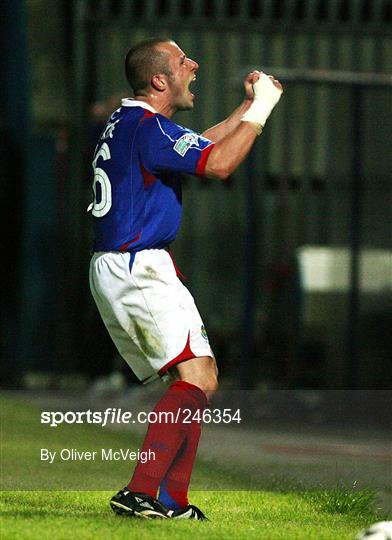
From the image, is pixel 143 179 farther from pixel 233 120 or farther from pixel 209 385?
pixel 209 385

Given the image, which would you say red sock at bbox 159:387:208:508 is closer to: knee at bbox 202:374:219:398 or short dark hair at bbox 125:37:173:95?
knee at bbox 202:374:219:398

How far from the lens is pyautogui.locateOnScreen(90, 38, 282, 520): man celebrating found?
251 inches

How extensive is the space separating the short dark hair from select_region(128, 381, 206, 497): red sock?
3.88ft

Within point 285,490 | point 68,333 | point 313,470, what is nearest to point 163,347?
point 285,490

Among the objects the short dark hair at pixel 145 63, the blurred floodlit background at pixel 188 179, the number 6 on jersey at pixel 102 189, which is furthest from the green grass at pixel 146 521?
the blurred floodlit background at pixel 188 179

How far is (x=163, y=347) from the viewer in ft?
21.1

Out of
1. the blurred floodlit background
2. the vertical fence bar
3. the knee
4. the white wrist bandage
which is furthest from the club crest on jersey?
the blurred floodlit background

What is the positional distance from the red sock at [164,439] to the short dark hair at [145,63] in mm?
1183

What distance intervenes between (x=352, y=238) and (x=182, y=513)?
646 centimetres

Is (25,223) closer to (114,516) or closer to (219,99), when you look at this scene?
(219,99)

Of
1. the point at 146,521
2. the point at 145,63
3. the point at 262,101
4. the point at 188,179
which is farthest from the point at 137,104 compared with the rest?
the point at 188,179

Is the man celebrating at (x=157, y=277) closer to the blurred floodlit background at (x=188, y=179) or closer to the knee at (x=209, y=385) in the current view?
the knee at (x=209, y=385)

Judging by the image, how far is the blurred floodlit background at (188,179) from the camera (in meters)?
13.3

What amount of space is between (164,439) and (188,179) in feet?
26.8
